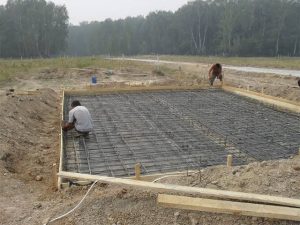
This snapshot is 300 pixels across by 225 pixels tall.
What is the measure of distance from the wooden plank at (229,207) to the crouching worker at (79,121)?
9.65ft

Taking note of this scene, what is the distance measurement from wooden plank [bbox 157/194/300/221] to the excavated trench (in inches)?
58.5

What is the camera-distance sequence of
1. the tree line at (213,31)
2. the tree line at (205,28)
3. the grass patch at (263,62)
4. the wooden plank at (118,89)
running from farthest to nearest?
1. the tree line at (213,31)
2. the tree line at (205,28)
3. the grass patch at (263,62)
4. the wooden plank at (118,89)

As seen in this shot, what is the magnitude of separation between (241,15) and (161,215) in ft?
142

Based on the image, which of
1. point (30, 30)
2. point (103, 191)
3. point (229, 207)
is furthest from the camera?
point (30, 30)

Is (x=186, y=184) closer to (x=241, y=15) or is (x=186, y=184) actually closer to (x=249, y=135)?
(x=249, y=135)

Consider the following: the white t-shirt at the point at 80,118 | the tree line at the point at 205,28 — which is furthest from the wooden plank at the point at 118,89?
the tree line at the point at 205,28

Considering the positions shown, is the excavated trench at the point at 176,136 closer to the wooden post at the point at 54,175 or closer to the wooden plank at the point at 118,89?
the wooden post at the point at 54,175

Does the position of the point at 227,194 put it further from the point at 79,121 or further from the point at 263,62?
the point at 263,62

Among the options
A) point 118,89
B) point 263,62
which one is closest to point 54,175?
point 118,89

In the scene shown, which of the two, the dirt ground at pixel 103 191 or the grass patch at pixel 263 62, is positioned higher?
the grass patch at pixel 263 62

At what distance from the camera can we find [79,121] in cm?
577

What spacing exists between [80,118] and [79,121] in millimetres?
61

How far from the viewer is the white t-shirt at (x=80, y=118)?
225 inches

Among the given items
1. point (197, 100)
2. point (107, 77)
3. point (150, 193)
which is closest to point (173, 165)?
point (150, 193)
